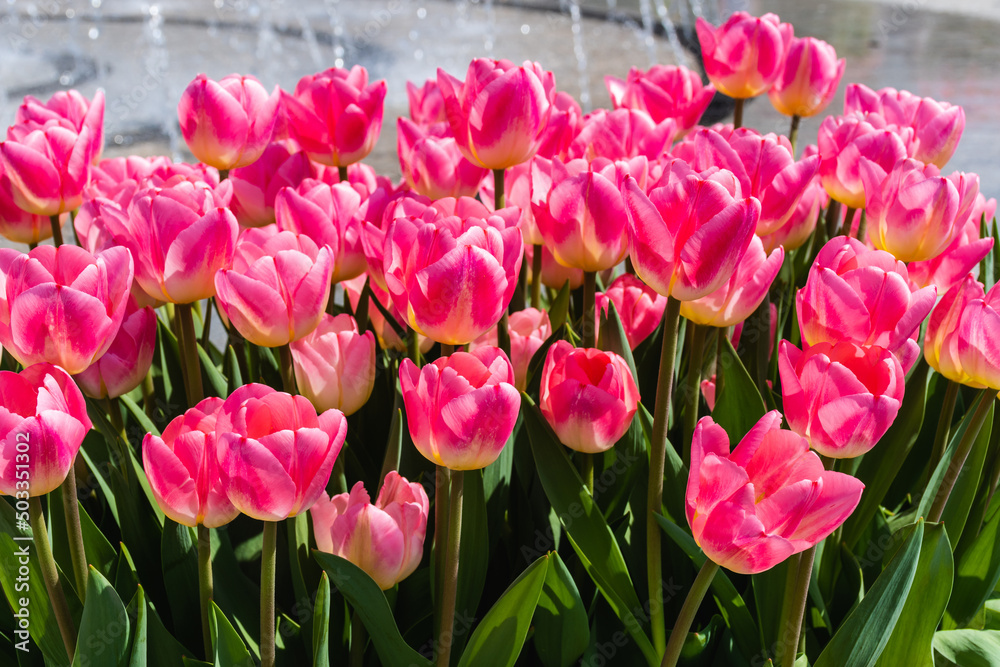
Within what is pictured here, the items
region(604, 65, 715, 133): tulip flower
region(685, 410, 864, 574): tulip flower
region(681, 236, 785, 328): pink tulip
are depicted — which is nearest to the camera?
region(685, 410, 864, 574): tulip flower

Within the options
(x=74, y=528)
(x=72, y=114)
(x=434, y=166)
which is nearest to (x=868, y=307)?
(x=434, y=166)

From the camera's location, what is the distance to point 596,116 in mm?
1414

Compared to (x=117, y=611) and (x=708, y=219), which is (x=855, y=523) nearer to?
(x=708, y=219)

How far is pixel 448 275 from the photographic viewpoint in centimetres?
83

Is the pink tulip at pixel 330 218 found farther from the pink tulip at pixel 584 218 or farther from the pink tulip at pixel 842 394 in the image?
the pink tulip at pixel 842 394

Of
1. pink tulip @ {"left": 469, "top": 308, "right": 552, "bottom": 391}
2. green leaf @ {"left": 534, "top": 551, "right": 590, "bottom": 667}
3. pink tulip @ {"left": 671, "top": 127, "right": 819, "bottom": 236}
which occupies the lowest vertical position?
green leaf @ {"left": 534, "top": 551, "right": 590, "bottom": 667}

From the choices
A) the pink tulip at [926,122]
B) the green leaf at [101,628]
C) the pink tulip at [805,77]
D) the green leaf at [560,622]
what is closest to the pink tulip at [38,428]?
the green leaf at [101,628]

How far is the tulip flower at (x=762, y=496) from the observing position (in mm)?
707

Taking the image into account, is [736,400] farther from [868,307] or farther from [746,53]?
[746,53]

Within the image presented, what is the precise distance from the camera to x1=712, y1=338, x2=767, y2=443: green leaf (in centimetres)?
108

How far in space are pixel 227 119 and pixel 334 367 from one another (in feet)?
1.53

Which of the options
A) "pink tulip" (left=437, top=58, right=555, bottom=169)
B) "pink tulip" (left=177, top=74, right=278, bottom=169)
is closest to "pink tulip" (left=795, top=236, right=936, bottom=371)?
"pink tulip" (left=437, top=58, right=555, bottom=169)

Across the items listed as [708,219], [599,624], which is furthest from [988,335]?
[599,624]

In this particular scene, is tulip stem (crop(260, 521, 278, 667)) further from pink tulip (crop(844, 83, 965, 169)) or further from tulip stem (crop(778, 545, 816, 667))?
pink tulip (crop(844, 83, 965, 169))
